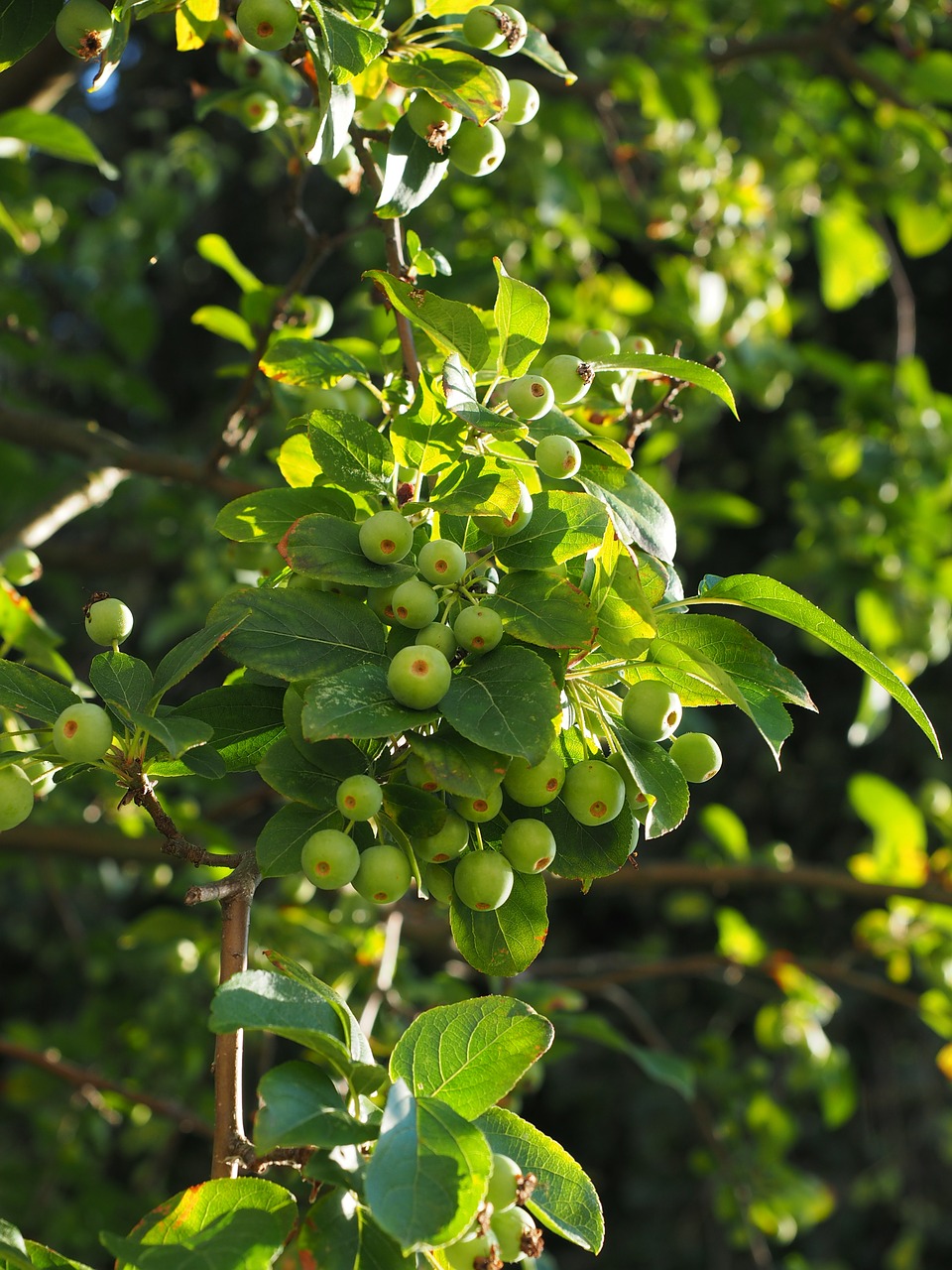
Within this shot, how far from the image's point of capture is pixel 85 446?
167 cm

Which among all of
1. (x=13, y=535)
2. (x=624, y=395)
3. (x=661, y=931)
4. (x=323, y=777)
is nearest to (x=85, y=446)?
(x=13, y=535)

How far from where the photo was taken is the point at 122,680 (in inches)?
29.9

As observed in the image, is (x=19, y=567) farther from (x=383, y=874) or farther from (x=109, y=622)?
(x=383, y=874)

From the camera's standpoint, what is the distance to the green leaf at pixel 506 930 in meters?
0.81

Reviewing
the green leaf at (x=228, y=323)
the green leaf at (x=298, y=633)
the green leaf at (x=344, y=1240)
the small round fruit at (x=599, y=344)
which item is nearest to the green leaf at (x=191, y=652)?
the green leaf at (x=298, y=633)

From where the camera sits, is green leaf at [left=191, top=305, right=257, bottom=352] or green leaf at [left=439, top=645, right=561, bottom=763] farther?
green leaf at [left=191, top=305, right=257, bottom=352]

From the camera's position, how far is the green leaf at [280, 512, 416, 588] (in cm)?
75

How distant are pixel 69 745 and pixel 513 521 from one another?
12.3 inches

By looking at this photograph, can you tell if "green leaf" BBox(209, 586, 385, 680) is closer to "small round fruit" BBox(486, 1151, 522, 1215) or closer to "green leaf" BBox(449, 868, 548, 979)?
"green leaf" BBox(449, 868, 548, 979)

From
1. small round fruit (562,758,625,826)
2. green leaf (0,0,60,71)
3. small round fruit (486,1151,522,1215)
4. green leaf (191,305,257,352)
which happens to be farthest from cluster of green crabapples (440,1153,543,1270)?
green leaf (191,305,257,352)

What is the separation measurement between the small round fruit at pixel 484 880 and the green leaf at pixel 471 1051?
0.06 metres

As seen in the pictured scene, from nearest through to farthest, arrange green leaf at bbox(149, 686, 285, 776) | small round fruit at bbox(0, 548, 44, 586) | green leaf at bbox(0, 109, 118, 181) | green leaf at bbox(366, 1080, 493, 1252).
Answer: green leaf at bbox(366, 1080, 493, 1252), green leaf at bbox(149, 686, 285, 776), small round fruit at bbox(0, 548, 44, 586), green leaf at bbox(0, 109, 118, 181)

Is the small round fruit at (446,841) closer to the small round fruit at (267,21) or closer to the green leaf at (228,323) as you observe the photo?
the small round fruit at (267,21)

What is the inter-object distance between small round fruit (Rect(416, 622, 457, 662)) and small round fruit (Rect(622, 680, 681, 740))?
0.40 feet
